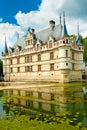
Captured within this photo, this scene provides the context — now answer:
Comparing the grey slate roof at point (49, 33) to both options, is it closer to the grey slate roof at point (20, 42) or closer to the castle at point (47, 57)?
the castle at point (47, 57)

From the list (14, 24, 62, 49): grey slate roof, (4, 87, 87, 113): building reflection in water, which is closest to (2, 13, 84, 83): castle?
(14, 24, 62, 49): grey slate roof

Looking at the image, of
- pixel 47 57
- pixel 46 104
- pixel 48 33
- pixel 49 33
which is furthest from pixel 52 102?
pixel 48 33

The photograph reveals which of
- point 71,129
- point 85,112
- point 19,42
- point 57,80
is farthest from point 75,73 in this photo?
point 71,129

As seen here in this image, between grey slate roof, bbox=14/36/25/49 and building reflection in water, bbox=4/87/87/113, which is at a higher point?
grey slate roof, bbox=14/36/25/49

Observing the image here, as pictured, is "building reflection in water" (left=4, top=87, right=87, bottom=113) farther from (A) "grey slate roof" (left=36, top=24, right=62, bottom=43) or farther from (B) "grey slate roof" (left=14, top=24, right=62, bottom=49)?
(A) "grey slate roof" (left=36, top=24, right=62, bottom=43)

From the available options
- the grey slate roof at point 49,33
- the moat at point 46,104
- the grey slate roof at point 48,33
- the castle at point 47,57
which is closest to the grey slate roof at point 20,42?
the castle at point 47,57

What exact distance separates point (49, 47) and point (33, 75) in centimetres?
973

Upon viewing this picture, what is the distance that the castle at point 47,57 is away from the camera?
4816cm

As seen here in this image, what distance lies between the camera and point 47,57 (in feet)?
175

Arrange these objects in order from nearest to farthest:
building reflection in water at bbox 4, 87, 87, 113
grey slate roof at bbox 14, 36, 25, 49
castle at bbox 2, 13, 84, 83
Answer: building reflection in water at bbox 4, 87, 87, 113
castle at bbox 2, 13, 84, 83
grey slate roof at bbox 14, 36, 25, 49

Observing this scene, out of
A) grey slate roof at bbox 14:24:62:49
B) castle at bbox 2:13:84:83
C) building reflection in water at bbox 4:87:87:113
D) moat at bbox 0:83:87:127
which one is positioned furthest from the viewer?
grey slate roof at bbox 14:24:62:49

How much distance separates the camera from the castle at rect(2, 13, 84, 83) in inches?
1896

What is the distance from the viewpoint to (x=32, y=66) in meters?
58.3

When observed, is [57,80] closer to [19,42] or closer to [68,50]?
[68,50]
